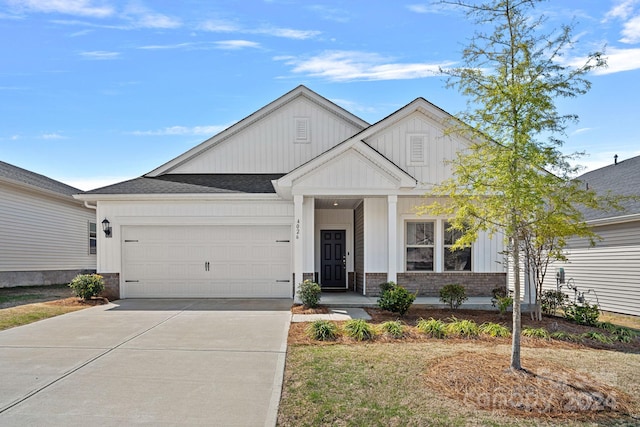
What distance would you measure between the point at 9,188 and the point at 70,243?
14.7 ft

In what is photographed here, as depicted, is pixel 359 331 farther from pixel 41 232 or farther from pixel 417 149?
pixel 41 232

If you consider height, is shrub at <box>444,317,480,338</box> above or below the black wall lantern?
below

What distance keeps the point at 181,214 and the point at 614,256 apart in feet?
42.6

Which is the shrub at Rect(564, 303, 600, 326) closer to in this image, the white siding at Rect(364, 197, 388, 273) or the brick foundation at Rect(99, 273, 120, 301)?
the white siding at Rect(364, 197, 388, 273)

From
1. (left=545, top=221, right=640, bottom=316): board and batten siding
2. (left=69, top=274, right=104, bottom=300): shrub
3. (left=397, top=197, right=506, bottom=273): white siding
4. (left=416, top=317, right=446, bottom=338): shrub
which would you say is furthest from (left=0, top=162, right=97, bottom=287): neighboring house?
(left=545, top=221, right=640, bottom=316): board and batten siding

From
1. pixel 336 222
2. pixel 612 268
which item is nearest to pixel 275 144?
pixel 336 222

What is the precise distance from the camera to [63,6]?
9.91 m

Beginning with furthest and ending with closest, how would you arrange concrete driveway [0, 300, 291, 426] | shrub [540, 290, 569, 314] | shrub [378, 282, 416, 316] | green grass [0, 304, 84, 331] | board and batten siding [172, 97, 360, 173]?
board and batten siding [172, 97, 360, 173], shrub [540, 290, 569, 314], shrub [378, 282, 416, 316], green grass [0, 304, 84, 331], concrete driveway [0, 300, 291, 426]

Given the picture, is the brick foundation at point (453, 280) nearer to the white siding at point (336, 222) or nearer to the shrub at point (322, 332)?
the white siding at point (336, 222)

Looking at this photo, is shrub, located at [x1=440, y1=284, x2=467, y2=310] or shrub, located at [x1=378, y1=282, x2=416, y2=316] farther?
shrub, located at [x1=440, y1=284, x2=467, y2=310]

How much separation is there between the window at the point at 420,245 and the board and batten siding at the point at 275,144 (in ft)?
14.8

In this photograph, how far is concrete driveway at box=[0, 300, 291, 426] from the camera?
439 centimetres

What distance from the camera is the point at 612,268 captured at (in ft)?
40.4

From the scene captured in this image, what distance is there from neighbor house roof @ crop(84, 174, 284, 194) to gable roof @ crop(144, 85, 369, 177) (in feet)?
1.89
